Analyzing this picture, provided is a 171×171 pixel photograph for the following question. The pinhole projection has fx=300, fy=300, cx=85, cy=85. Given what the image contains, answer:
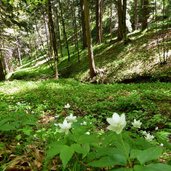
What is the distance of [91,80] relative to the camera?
17828 millimetres

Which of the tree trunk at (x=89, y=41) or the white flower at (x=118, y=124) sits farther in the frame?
the tree trunk at (x=89, y=41)

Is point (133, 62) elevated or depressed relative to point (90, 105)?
depressed

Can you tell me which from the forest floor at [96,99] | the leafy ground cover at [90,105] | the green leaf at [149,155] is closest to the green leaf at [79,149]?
the green leaf at [149,155]

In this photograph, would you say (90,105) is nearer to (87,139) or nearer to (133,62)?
(87,139)

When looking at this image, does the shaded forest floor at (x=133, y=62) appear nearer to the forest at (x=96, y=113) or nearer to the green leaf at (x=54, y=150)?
the forest at (x=96, y=113)

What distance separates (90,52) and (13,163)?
1414 cm

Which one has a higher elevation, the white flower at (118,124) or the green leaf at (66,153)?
the white flower at (118,124)

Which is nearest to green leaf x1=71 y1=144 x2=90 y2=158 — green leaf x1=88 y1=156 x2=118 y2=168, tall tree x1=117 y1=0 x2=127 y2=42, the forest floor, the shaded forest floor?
green leaf x1=88 y1=156 x2=118 y2=168

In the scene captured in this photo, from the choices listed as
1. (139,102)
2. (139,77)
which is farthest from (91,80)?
(139,102)

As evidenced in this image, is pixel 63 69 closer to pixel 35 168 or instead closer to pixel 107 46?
pixel 107 46

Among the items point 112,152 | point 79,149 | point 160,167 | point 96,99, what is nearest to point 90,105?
point 96,99

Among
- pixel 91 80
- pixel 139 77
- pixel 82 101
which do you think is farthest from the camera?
pixel 91 80

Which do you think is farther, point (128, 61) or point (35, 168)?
point (128, 61)

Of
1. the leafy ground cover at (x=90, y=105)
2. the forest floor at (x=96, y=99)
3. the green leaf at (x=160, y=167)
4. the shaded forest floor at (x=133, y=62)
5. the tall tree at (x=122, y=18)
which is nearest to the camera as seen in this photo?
the green leaf at (x=160, y=167)
